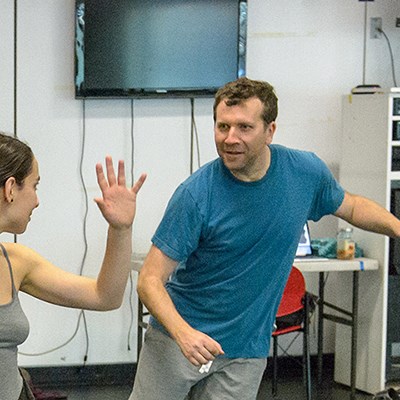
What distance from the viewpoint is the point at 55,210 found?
5590mm

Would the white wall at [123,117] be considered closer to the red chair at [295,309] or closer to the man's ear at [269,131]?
the red chair at [295,309]

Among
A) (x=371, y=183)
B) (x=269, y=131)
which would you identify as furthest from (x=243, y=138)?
(x=371, y=183)

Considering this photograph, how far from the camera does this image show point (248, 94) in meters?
3.12

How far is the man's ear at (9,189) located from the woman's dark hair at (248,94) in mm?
1052

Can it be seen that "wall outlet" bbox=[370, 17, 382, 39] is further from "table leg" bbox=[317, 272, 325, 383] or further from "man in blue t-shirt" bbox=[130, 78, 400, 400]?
"man in blue t-shirt" bbox=[130, 78, 400, 400]

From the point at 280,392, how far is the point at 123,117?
5.97ft

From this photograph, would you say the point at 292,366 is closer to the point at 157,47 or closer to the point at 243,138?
the point at 157,47

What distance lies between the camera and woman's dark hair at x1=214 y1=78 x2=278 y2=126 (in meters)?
3.10

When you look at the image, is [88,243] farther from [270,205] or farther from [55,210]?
[270,205]

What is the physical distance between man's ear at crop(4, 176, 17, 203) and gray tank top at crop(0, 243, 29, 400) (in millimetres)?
248

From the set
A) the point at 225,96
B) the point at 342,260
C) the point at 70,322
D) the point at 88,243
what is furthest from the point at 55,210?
the point at 225,96

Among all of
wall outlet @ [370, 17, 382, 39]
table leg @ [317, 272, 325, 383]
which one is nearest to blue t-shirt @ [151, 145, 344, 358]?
table leg @ [317, 272, 325, 383]

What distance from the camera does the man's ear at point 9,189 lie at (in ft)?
7.25

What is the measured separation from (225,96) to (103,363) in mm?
3018
